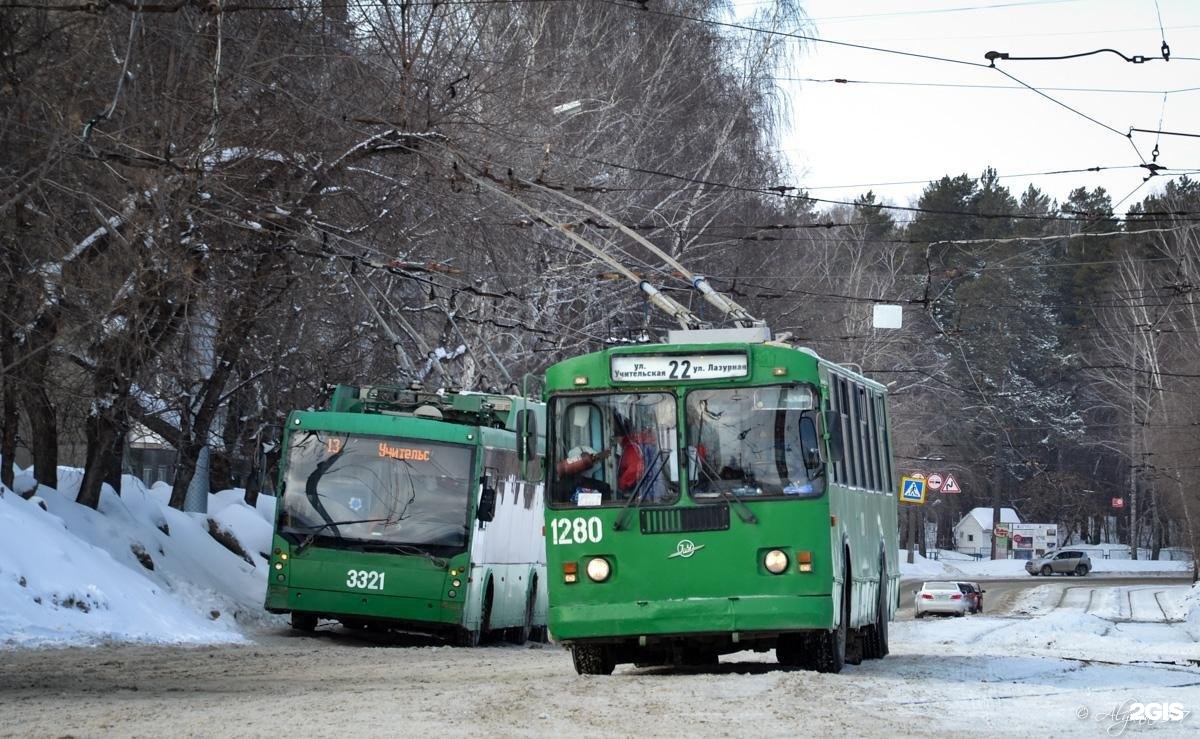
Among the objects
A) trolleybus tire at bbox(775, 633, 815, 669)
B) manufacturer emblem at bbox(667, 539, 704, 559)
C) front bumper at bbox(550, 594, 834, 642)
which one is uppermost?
manufacturer emblem at bbox(667, 539, 704, 559)

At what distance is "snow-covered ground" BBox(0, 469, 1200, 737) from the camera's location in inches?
431

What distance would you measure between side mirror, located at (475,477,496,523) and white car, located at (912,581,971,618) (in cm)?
2676

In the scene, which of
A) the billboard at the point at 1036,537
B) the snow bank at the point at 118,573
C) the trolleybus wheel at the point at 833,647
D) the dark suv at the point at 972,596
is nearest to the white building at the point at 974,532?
the billboard at the point at 1036,537

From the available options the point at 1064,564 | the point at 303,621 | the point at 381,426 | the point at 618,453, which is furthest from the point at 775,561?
the point at 1064,564

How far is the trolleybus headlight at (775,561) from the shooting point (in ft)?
47.4

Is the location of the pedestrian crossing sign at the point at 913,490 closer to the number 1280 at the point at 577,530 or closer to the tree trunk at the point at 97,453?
the tree trunk at the point at 97,453

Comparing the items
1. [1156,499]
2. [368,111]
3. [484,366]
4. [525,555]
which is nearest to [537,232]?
[484,366]

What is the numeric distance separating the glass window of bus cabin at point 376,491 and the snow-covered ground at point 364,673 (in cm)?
144

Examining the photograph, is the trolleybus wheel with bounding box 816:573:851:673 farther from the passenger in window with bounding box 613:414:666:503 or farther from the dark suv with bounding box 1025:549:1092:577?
the dark suv with bounding box 1025:549:1092:577

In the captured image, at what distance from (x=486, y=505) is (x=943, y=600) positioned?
27.5 meters

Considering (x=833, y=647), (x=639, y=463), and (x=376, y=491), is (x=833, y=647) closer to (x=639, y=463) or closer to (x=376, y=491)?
(x=639, y=463)

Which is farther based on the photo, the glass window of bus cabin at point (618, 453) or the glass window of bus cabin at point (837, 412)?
the glass window of bus cabin at point (837, 412)

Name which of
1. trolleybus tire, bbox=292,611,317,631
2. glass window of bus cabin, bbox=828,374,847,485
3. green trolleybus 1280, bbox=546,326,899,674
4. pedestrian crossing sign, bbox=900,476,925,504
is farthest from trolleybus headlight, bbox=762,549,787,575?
pedestrian crossing sign, bbox=900,476,925,504

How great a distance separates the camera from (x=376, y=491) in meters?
22.8
